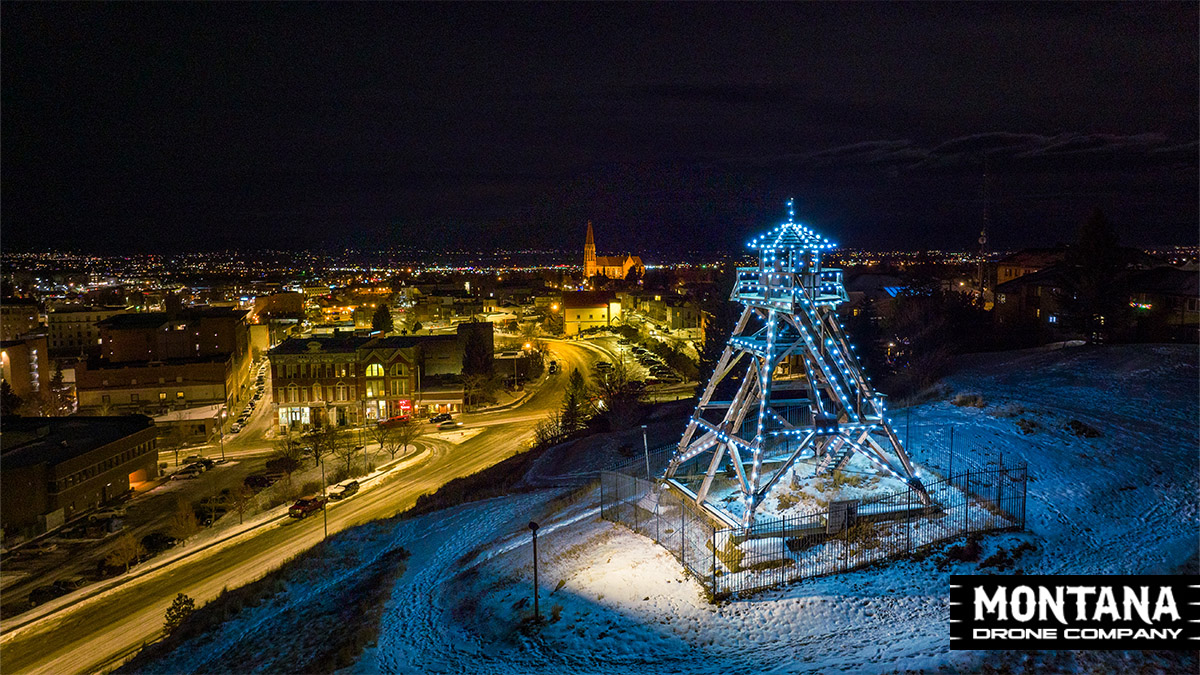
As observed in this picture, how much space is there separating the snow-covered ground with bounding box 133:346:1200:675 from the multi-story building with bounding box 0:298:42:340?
97393 mm

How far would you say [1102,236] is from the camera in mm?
29219

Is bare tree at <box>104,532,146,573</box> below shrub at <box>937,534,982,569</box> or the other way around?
below

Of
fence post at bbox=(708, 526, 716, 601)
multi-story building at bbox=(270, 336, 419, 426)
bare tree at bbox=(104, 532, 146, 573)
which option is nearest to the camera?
fence post at bbox=(708, 526, 716, 601)

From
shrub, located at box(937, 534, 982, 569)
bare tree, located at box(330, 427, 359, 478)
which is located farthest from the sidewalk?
shrub, located at box(937, 534, 982, 569)

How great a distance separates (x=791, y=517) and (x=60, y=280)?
729 ft

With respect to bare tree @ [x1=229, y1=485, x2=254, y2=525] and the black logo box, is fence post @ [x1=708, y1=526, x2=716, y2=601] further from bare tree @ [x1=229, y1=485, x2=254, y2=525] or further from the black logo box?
bare tree @ [x1=229, y1=485, x2=254, y2=525]

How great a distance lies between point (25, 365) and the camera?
62906mm

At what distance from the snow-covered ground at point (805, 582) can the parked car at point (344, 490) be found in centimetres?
1438

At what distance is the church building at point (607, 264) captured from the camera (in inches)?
6029

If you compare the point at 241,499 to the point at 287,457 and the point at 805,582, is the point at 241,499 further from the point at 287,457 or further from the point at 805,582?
the point at 805,582

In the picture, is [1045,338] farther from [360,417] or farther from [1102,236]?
[360,417]

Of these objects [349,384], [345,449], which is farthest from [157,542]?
[349,384]

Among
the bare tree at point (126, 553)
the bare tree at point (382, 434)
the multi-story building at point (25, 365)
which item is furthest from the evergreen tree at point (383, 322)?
the bare tree at point (126, 553)

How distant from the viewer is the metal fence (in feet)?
40.3
